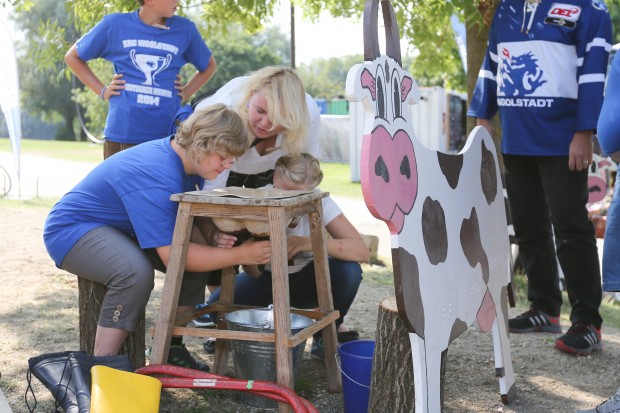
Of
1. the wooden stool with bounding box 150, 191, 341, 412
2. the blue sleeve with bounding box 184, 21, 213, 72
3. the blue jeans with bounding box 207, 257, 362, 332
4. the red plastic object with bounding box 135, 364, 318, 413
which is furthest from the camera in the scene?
the blue sleeve with bounding box 184, 21, 213, 72

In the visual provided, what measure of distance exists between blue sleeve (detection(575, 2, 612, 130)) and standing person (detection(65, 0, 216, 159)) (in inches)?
81.6

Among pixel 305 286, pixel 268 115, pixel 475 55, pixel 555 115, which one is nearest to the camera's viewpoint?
pixel 268 115

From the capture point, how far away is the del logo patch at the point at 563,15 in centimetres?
365

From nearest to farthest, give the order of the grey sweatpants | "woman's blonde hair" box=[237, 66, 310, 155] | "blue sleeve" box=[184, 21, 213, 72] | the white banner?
the grey sweatpants
"woman's blonde hair" box=[237, 66, 310, 155]
"blue sleeve" box=[184, 21, 213, 72]
the white banner

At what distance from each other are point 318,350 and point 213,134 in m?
1.37

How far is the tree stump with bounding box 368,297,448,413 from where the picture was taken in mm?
2629

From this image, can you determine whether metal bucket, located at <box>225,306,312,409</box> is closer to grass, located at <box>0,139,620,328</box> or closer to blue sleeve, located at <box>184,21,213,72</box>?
blue sleeve, located at <box>184,21,213,72</box>

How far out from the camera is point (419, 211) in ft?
7.86

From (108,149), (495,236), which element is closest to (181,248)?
(495,236)

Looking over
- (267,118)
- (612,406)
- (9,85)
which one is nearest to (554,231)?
(612,406)

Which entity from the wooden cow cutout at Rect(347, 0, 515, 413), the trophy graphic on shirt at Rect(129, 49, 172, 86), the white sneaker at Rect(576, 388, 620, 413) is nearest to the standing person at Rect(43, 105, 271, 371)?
the wooden cow cutout at Rect(347, 0, 515, 413)

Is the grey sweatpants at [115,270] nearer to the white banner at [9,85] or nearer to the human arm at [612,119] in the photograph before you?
the human arm at [612,119]

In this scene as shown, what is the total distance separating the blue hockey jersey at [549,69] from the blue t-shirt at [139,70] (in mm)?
1718

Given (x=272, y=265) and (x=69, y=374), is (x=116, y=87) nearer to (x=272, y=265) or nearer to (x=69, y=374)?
(x=272, y=265)
